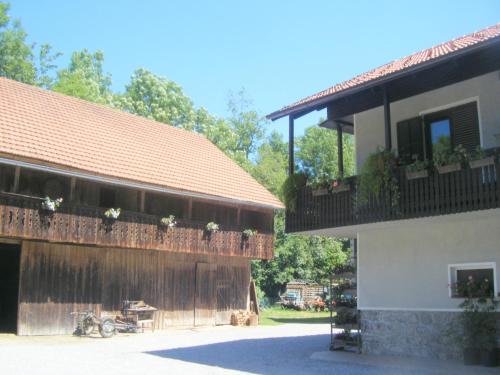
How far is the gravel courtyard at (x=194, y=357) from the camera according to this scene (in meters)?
11.4

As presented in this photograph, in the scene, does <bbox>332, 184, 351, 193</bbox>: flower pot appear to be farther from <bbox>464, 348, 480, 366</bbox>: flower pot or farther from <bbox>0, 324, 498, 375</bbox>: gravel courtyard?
<bbox>464, 348, 480, 366</bbox>: flower pot

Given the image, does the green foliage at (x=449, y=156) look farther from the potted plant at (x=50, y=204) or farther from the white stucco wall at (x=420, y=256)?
the potted plant at (x=50, y=204)

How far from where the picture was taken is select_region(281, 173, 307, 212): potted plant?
14.3 meters

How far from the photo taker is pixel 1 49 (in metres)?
38.2

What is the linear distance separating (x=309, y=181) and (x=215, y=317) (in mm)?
13064

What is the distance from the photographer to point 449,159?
11039 mm

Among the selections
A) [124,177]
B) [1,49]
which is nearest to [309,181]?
[124,177]

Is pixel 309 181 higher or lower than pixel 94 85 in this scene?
lower

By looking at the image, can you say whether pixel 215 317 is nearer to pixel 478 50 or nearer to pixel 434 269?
pixel 434 269

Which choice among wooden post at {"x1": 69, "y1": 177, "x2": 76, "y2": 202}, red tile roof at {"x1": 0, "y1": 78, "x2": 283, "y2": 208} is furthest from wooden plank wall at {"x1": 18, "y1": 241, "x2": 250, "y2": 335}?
red tile roof at {"x1": 0, "y1": 78, "x2": 283, "y2": 208}

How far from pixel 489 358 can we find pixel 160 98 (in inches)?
1594

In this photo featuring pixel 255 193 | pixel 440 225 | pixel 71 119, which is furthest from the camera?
pixel 255 193

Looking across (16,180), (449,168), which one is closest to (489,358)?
(449,168)

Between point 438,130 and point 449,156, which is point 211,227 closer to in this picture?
point 438,130
